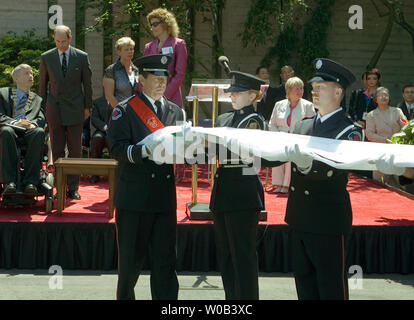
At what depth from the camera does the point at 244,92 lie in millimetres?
4441

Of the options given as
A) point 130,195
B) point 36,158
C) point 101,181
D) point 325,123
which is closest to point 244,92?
point 325,123

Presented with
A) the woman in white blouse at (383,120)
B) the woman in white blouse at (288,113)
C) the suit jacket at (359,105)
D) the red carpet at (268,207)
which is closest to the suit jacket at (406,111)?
the suit jacket at (359,105)

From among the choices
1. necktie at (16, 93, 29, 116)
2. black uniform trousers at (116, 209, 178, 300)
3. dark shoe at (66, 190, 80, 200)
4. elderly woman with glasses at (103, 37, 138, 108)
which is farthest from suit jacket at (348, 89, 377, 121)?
black uniform trousers at (116, 209, 178, 300)

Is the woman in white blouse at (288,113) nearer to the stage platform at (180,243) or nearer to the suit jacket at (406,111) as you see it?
the stage platform at (180,243)

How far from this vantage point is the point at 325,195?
392 cm

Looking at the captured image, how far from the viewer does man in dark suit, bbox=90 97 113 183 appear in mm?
9023

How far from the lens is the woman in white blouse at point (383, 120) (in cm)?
902

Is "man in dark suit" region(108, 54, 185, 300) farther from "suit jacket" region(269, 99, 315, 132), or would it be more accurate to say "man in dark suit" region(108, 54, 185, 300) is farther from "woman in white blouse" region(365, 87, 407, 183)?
"woman in white blouse" region(365, 87, 407, 183)

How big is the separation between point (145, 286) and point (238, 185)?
1765 millimetres

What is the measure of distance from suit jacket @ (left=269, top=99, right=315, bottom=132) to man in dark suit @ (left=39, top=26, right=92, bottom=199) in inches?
84.6

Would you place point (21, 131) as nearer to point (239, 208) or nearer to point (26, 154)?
point (26, 154)

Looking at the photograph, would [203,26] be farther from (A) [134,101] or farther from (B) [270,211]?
(A) [134,101]

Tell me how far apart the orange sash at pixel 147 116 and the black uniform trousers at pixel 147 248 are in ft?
1.69

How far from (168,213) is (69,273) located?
2.10 m
